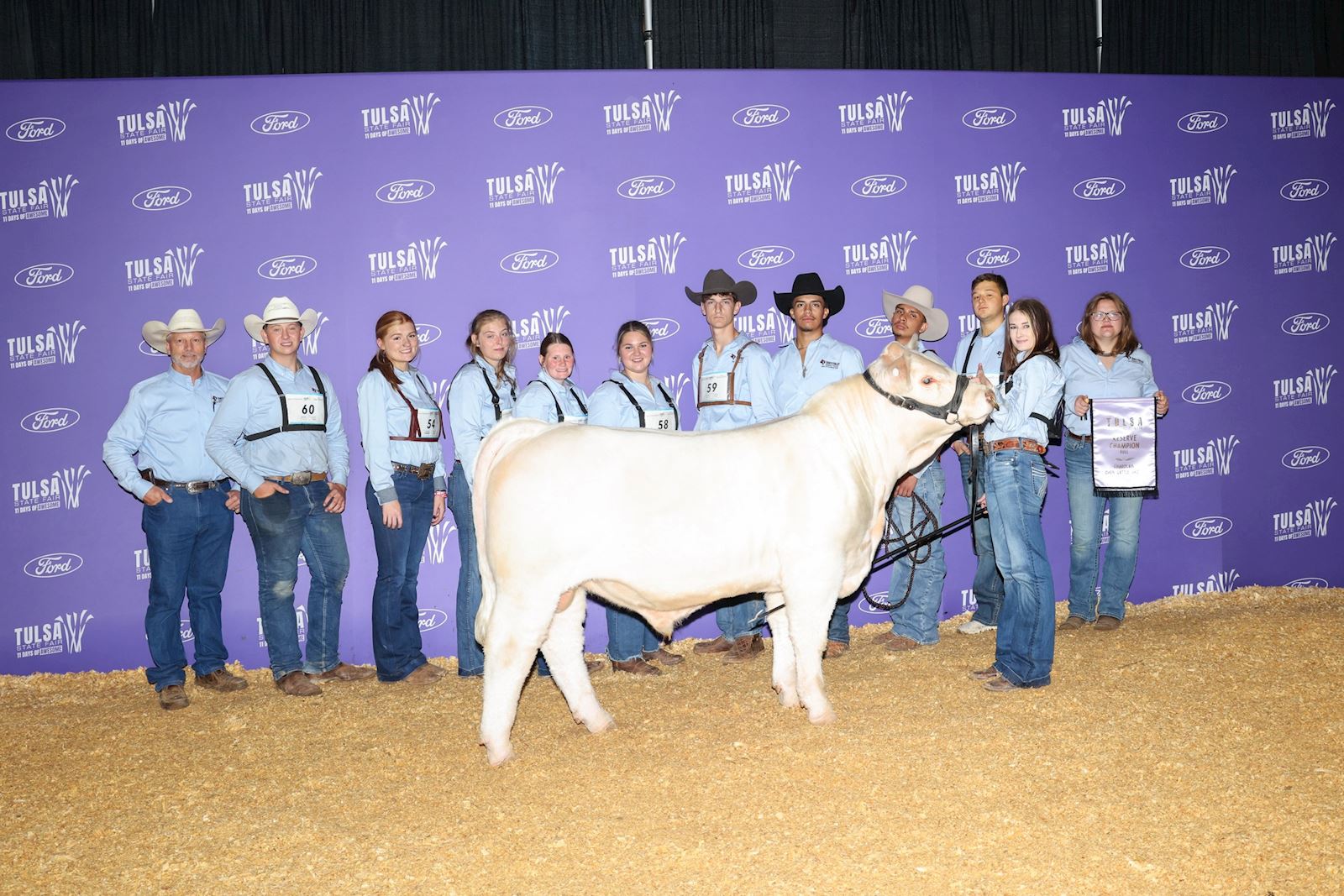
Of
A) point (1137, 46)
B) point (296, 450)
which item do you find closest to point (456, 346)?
point (296, 450)

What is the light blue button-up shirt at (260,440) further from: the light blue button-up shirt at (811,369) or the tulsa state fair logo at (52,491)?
the light blue button-up shirt at (811,369)

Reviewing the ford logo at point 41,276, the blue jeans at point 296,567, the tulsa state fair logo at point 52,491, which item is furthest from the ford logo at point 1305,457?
the ford logo at point 41,276

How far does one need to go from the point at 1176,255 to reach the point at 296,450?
6.86 meters

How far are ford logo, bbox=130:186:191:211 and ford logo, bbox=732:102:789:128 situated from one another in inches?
155

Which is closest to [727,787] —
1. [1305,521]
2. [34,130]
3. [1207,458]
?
[1207,458]

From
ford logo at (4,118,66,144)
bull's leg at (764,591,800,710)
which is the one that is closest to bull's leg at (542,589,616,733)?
bull's leg at (764,591,800,710)

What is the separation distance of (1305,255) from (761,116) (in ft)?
15.7

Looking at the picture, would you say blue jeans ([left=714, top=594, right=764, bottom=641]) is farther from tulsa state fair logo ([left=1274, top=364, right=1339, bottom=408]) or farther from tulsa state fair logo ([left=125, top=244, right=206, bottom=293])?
tulsa state fair logo ([left=1274, top=364, right=1339, bottom=408])

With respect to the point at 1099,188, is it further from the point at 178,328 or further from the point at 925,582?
the point at 178,328

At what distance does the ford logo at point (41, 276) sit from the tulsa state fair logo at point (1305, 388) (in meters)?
9.31

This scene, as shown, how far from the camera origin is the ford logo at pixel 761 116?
7301 mm

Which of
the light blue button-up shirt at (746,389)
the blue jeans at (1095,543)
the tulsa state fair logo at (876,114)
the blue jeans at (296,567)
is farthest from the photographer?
the tulsa state fair logo at (876,114)

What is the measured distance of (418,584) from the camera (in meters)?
7.13

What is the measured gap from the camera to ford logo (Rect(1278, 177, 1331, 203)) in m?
8.17
